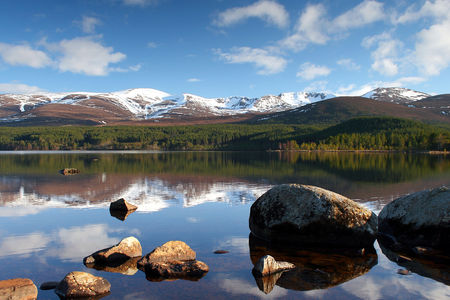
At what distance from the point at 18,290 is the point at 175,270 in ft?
16.1

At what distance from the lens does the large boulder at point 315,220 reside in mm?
15898

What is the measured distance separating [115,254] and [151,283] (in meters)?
2.76

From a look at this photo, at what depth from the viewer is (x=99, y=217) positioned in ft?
72.6

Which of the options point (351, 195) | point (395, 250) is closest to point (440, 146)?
point (351, 195)

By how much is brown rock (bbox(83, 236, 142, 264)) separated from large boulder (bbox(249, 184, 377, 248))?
6547mm

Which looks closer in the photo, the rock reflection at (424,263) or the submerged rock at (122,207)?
the rock reflection at (424,263)

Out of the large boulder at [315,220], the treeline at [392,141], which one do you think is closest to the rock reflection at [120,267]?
the large boulder at [315,220]

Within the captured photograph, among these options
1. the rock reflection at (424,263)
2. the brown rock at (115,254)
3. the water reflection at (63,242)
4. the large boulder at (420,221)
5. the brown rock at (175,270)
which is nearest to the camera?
the brown rock at (175,270)

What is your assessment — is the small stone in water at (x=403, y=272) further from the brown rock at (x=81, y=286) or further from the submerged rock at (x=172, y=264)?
the brown rock at (x=81, y=286)

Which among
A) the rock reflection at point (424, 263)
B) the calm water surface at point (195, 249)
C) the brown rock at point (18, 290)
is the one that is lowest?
the rock reflection at point (424, 263)

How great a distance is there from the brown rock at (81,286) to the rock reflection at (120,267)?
149 cm

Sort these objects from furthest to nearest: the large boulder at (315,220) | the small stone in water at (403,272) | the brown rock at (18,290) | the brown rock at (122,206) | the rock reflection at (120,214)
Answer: the brown rock at (122,206), the rock reflection at (120,214), the large boulder at (315,220), the small stone in water at (403,272), the brown rock at (18,290)

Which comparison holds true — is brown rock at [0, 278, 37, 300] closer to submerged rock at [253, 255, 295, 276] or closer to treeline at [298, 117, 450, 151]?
submerged rock at [253, 255, 295, 276]

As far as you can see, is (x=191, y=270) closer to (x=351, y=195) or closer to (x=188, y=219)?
(x=188, y=219)
